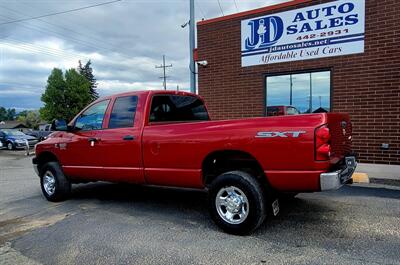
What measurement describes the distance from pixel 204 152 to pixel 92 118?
2569mm

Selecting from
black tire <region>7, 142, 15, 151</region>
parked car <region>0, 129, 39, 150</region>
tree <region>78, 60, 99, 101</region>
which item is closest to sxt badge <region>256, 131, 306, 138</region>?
parked car <region>0, 129, 39, 150</region>

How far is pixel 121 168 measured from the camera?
572cm

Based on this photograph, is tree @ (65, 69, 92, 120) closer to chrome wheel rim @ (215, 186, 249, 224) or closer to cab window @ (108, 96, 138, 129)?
cab window @ (108, 96, 138, 129)

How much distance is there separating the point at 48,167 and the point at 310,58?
7.42 m

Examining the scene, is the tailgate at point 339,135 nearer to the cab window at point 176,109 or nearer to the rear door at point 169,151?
the rear door at point 169,151

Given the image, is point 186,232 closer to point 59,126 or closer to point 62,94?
point 59,126

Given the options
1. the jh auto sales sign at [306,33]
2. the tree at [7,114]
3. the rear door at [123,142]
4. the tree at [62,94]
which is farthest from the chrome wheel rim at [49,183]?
the tree at [7,114]

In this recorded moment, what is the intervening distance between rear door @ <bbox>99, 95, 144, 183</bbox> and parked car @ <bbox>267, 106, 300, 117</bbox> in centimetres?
615

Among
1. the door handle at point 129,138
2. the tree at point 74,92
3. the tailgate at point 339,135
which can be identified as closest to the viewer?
the tailgate at point 339,135

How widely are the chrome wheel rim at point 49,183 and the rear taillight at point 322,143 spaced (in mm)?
4865

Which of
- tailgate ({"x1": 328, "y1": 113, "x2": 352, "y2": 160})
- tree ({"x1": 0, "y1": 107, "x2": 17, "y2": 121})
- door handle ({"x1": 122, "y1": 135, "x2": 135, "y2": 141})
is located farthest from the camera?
tree ({"x1": 0, "y1": 107, "x2": 17, "y2": 121})

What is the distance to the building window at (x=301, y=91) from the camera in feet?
33.3

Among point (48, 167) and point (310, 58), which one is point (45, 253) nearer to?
point (48, 167)

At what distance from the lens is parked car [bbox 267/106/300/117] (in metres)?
10.8
